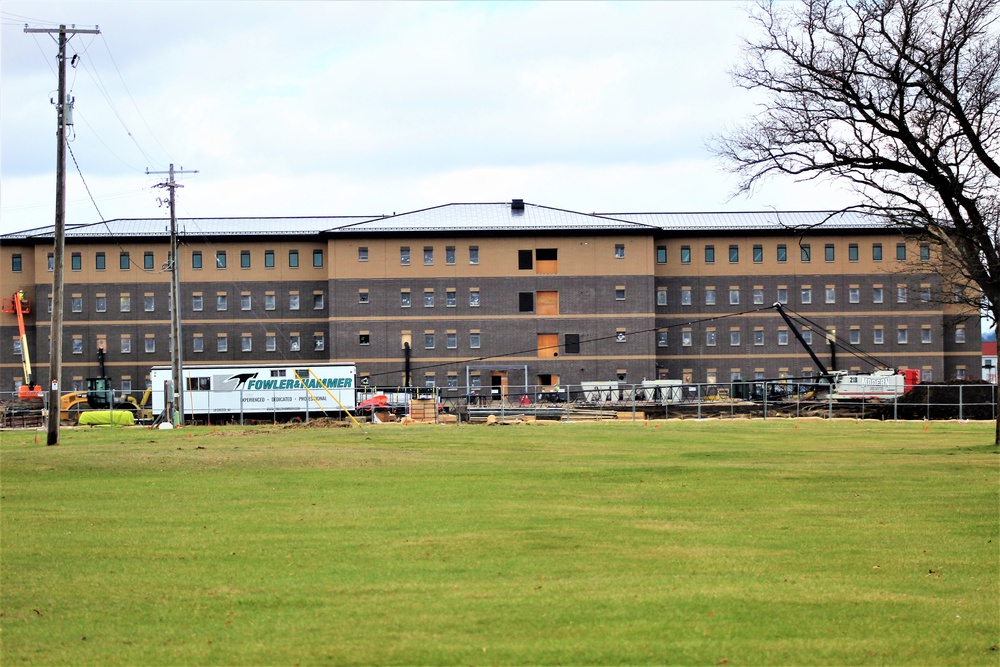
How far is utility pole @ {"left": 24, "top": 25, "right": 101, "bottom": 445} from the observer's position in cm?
3291

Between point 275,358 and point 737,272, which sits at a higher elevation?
point 737,272

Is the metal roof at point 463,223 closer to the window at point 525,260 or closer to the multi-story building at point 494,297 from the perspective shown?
the multi-story building at point 494,297

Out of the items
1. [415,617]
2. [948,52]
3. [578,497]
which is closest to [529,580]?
[415,617]

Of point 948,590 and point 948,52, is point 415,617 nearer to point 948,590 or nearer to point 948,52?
point 948,590

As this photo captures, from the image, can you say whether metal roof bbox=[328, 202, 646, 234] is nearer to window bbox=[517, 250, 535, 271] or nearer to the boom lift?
window bbox=[517, 250, 535, 271]

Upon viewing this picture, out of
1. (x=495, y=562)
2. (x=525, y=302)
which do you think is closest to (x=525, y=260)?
(x=525, y=302)

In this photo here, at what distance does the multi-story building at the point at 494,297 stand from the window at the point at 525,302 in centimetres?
13

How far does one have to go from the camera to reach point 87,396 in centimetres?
7606

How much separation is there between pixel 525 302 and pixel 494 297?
2562 millimetres

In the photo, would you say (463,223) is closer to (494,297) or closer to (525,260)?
(525,260)

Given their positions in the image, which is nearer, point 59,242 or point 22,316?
point 59,242

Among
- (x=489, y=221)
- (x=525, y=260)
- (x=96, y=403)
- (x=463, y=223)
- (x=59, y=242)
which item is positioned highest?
(x=489, y=221)

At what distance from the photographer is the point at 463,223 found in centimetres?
9188

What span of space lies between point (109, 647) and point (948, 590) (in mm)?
8721
